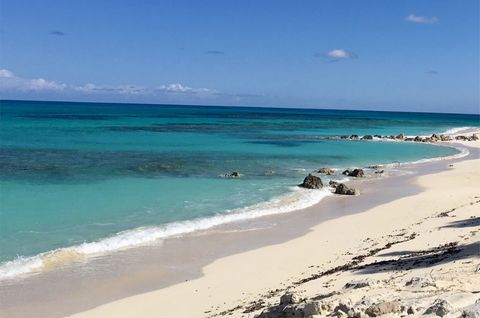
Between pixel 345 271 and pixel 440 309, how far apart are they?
4.75m

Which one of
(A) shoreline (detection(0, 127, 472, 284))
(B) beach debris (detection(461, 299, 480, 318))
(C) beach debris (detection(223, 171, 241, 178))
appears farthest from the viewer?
(C) beach debris (detection(223, 171, 241, 178))

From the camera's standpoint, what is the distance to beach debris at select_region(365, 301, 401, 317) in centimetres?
687

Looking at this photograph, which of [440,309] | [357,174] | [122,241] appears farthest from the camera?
[357,174]

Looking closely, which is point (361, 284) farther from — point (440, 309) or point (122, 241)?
point (122, 241)

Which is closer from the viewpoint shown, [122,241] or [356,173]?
[122,241]

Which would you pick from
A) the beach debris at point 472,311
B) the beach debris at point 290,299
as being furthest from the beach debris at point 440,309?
the beach debris at point 290,299

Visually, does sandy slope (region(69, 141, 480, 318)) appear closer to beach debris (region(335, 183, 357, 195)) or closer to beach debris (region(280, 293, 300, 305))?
beach debris (region(280, 293, 300, 305))

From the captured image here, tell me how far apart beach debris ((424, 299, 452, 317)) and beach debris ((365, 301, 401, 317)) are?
41cm

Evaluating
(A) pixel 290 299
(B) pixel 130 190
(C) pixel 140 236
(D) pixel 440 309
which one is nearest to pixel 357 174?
(B) pixel 130 190

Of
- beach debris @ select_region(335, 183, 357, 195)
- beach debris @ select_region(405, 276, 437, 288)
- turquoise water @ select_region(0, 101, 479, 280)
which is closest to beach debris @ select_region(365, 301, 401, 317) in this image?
beach debris @ select_region(405, 276, 437, 288)

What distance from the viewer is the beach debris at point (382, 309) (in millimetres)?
6871

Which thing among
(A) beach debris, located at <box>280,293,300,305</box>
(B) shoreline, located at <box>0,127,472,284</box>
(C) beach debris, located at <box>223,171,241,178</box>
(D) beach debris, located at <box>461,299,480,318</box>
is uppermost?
(D) beach debris, located at <box>461,299,480,318</box>

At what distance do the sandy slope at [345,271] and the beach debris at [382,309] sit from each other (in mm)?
148

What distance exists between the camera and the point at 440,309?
21.5ft
